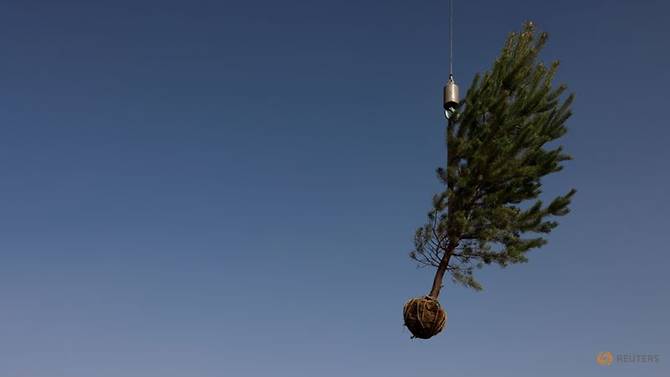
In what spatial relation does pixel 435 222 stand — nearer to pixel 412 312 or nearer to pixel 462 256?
pixel 462 256

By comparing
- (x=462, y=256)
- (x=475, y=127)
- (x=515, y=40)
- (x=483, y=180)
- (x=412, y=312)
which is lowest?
(x=412, y=312)

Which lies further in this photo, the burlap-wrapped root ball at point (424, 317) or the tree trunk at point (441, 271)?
the tree trunk at point (441, 271)

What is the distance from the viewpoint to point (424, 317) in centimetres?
1198

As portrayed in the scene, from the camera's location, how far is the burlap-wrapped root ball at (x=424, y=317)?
12008 millimetres

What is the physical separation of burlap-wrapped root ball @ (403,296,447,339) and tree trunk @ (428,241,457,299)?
2.07 ft

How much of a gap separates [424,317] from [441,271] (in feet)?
4.94

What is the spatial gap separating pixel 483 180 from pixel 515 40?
3054mm

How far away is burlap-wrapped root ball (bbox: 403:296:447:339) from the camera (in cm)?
1201

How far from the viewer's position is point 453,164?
13.3 m

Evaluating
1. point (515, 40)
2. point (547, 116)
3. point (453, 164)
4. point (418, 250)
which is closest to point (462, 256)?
point (418, 250)

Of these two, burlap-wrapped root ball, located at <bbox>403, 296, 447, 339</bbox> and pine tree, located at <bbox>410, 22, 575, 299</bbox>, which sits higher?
pine tree, located at <bbox>410, 22, 575, 299</bbox>

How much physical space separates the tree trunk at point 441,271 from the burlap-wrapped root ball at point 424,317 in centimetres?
63

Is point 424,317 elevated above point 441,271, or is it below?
below

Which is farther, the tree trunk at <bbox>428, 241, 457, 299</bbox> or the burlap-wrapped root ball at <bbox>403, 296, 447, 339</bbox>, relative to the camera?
the tree trunk at <bbox>428, 241, 457, 299</bbox>
